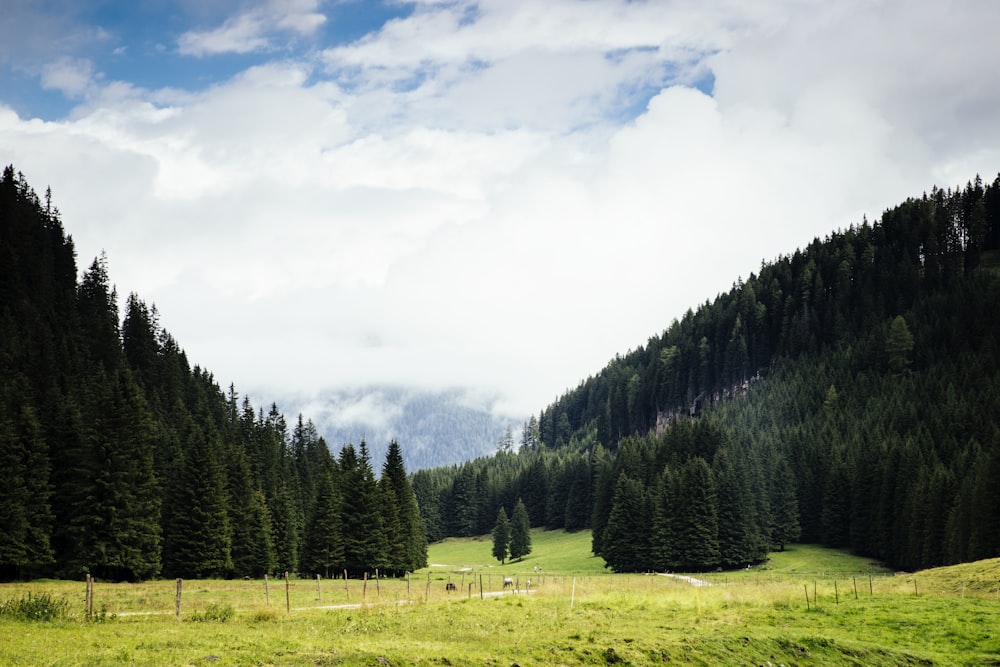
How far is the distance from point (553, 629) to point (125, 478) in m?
55.6

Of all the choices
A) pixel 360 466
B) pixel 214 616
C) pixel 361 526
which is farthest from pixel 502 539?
pixel 214 616

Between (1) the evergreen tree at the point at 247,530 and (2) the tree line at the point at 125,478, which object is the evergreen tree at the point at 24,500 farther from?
(1) the evergreen tree at the point at 247,530

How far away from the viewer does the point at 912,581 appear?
54531 mm

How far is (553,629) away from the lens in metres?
34.0

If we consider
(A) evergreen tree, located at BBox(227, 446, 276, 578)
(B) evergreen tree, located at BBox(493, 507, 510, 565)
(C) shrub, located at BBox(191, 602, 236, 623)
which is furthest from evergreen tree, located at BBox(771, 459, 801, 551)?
(C) shrub, located at BBox(191, 602, 236, 623)

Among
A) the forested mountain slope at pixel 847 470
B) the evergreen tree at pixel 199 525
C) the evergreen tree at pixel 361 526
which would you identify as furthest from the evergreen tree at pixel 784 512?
the evergreen tree at pixel 199 525

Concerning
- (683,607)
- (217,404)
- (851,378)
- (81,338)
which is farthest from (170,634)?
(851,378)

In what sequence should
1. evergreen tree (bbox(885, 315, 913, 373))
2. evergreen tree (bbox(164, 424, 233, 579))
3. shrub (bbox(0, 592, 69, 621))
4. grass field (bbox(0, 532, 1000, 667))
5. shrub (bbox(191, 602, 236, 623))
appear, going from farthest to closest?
evergreen tree (bbox(885, 315, 913, 373)) < evergreen tree (bbox(164, 424, 233, 579)) < shrub (bbox(191, 602, 236, 623)) < shrub (bbox(0, 592, 69, 621)) < grass field (bbox(0, 532, 1000, 667))

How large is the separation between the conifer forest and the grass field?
20.0 metres

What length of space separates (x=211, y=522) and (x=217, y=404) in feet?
313

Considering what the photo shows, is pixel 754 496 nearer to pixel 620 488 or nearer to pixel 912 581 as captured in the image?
pixel 620 488

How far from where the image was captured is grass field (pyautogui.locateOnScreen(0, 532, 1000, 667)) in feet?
84.6

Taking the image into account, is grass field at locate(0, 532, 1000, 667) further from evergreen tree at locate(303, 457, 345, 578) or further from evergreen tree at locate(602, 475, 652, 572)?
evergreen tree at locate(602, 475, 652, 572)

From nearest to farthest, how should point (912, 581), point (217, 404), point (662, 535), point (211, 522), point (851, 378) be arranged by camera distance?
point (912, 581), point (211, 522), point (662, 535), point (217, 404), point (851, 378)
